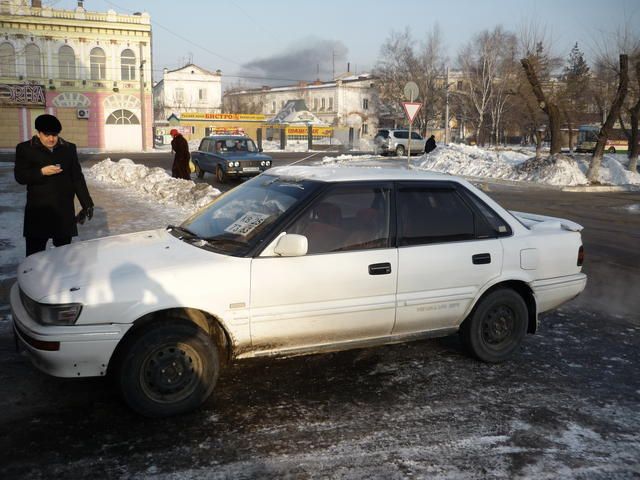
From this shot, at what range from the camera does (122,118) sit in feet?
152

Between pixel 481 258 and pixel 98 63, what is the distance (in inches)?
1848

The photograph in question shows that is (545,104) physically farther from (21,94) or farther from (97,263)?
(21,94)

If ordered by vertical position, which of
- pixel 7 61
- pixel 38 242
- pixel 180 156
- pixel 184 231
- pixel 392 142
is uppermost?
pixel 7 61

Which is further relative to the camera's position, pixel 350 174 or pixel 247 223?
pixel 350 174

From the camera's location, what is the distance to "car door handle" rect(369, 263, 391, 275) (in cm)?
410

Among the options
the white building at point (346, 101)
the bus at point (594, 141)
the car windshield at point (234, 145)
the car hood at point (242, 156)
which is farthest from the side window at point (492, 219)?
the white building at point (346, 101)

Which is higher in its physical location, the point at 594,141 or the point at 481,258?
the point at 594,141

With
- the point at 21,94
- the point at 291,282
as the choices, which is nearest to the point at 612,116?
the point at 291,282

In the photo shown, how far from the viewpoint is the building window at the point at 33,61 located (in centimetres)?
4332

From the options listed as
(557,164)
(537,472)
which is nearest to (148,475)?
(537,472)

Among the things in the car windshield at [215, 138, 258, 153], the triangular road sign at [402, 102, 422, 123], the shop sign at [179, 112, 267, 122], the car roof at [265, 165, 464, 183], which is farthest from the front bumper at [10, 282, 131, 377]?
the shop sign at [179, 112, 267, 122]

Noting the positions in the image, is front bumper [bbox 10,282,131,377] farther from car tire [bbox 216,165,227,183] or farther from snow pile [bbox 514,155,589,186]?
snow pile [bbox 514,155,589,186]

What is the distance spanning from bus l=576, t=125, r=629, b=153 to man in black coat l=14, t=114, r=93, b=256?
52.2 meters

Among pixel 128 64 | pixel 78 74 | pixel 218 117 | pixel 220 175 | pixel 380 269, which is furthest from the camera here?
pixel 218 117
